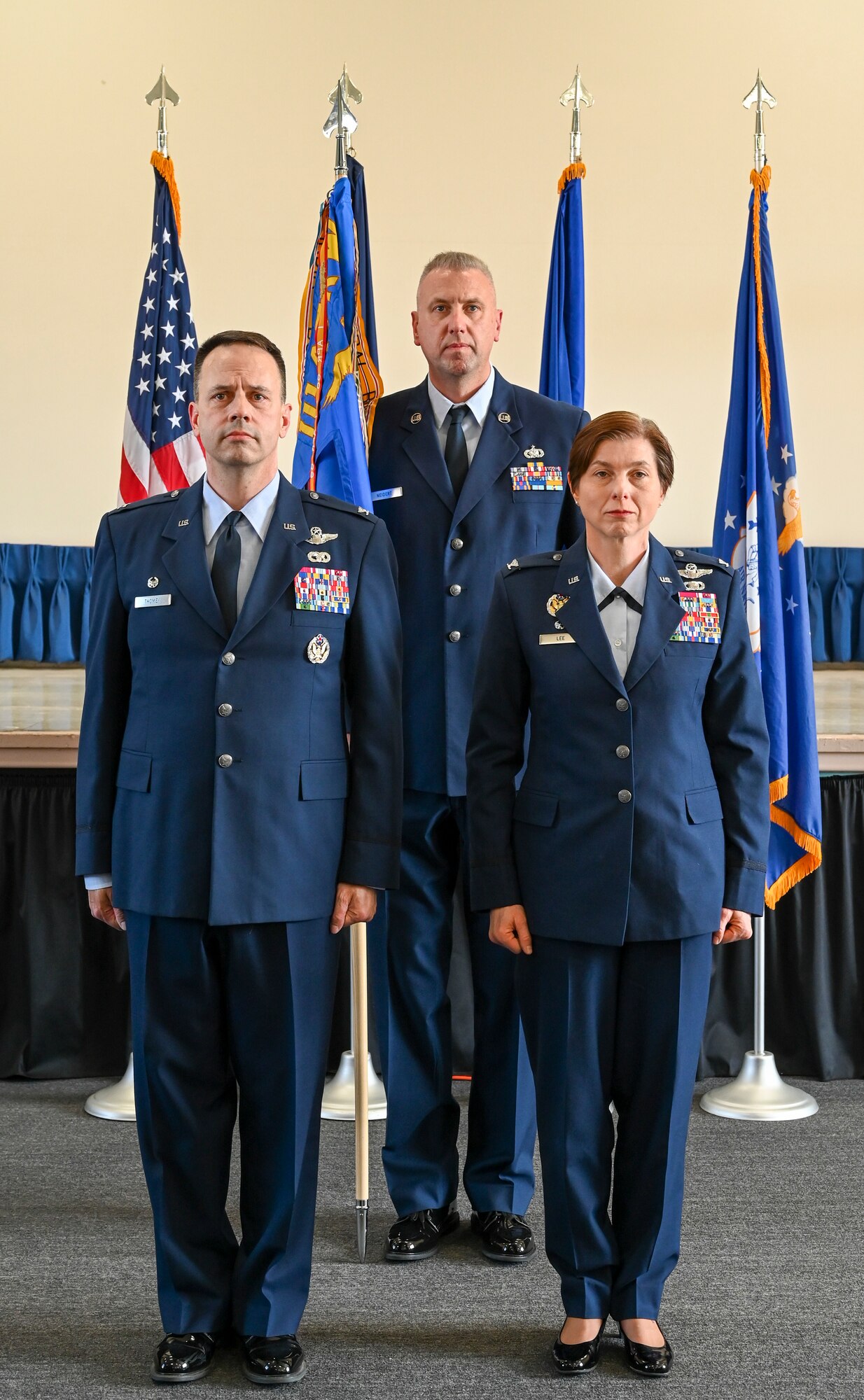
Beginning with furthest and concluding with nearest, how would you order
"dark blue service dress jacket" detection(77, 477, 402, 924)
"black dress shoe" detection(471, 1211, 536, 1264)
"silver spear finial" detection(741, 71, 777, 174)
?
"silver spear finial" detection(741, 71, 777, 174), "black dress shoe" detection(471, 1211, 536, 1264), "dark blue service dress jacket" detection(77, 477, 402, 924)

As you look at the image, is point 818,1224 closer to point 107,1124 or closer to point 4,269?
point 107,1124

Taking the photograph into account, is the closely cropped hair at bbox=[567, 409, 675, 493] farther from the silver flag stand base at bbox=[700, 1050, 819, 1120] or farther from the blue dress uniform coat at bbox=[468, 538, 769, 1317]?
the silver flag stand base at bbox=[700, 1050, 819, 1120]

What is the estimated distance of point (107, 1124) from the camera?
3.51 meters

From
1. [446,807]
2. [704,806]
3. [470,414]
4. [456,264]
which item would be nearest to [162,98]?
[456,264]

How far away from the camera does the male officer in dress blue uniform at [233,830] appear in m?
2.03

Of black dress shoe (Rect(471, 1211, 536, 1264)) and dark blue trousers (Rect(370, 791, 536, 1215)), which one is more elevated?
dark blue trousers (Rect(370, 791, 536, 1215))

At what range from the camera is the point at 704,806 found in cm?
210

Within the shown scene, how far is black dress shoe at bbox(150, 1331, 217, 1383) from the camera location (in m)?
2.06

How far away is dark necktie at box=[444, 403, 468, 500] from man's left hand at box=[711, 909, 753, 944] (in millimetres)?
1069

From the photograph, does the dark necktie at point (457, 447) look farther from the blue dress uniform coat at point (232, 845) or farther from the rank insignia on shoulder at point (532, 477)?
the blue dress uniform coat at point (232, 845)

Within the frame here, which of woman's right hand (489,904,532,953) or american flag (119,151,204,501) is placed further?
american flag (119,151,204,501)

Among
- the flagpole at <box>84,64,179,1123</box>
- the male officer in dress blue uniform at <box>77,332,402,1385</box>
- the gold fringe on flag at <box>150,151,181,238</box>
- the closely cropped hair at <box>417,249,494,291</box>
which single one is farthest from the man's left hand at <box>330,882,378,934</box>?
the gold fringe on flag at <box>150,151,181,238</box>

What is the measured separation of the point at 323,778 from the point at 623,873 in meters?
0.53

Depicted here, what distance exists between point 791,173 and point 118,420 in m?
3.28
